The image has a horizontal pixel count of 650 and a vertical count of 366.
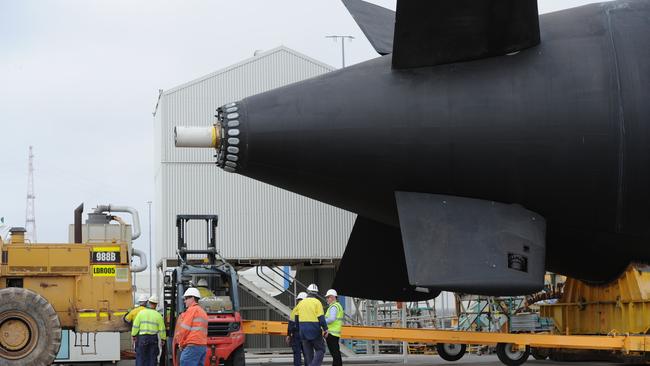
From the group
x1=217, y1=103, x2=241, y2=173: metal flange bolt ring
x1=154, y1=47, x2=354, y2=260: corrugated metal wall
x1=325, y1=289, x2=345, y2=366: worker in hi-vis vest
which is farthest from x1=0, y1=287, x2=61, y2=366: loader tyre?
x1=154, y1=47, x2=354, y2=260: corrugated metal wall

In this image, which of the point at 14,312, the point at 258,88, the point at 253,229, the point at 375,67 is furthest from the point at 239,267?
the point at 375,67

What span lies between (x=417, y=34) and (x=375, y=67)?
72 centimetres

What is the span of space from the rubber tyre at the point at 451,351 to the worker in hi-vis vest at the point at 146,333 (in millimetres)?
5367

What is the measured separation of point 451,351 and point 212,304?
213 inches

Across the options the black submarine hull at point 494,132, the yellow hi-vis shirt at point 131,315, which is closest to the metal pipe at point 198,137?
the black submarine hull at point 494,132

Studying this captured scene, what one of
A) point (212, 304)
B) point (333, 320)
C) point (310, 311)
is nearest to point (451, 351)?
point (333, 320)

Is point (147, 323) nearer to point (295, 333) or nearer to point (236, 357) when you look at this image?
point (236, 357)

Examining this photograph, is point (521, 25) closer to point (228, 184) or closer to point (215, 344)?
point (215, 344)

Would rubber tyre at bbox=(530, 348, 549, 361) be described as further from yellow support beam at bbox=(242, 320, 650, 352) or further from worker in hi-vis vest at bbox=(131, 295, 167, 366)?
worker in hi-vis vest at bbox=(131, 295, 167, 366)

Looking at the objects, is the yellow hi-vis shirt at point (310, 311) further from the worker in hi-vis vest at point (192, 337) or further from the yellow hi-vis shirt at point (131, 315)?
the yellow hi-vis shirt at point (131, 315)

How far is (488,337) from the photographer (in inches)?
533

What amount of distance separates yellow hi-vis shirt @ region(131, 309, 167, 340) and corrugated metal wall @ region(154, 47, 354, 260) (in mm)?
7830

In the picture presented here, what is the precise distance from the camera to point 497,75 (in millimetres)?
10586

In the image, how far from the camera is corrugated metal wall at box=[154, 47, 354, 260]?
76.8 feet
